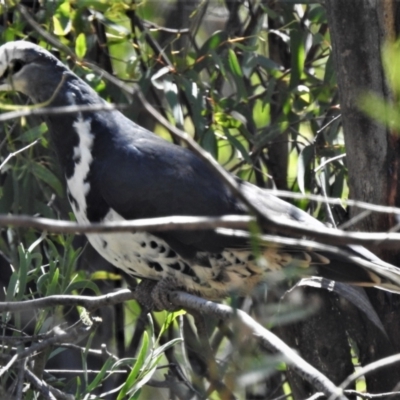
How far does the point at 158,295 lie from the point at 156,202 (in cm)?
23

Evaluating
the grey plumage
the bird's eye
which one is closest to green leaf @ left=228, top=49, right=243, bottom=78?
the grey plumage

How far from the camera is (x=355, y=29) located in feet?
6.91

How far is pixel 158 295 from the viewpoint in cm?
221

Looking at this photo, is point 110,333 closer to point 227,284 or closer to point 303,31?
point 227,284

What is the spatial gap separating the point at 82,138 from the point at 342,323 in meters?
0.81

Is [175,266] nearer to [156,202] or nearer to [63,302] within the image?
[156,202]

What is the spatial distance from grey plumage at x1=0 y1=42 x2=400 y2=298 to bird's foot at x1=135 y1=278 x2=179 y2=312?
0.07 feet

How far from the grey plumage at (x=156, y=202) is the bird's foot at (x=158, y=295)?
0.02 m

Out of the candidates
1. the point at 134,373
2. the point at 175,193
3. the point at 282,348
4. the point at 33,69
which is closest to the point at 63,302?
the point at 134,373

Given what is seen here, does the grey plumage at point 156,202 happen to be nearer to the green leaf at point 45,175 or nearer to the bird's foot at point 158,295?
the bird's foot at point 158,295

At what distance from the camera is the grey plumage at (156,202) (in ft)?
7.04

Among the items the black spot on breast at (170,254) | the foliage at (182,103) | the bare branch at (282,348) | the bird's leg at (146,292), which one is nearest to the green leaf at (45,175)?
the foliage at (182,103)

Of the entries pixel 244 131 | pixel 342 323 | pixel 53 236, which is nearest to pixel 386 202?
pixel 342 323

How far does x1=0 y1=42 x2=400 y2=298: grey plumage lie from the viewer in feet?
7.04
